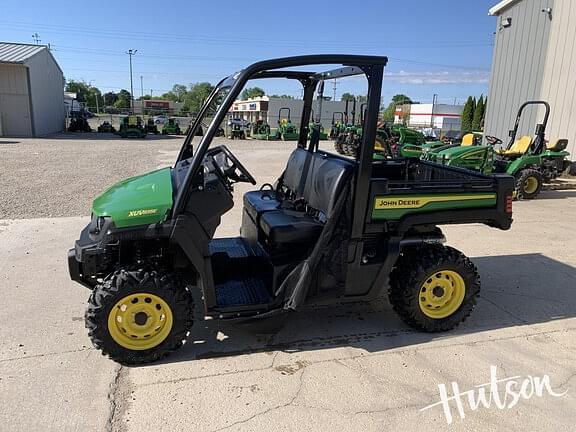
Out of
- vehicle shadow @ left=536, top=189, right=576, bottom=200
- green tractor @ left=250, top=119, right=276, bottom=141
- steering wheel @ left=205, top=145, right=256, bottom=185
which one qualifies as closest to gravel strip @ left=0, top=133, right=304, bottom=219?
steering wheel @ left=205, top=145, right=256, bottom=185

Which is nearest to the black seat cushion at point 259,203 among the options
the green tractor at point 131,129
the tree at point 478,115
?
the green tractor at point 131,129

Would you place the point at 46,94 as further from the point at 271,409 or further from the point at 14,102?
the point at 271,409

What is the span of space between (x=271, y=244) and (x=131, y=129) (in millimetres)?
26381

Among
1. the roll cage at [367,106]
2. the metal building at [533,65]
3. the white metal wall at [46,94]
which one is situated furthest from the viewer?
the white metal wall at [46,94]

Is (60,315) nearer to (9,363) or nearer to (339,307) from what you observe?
(9,363)

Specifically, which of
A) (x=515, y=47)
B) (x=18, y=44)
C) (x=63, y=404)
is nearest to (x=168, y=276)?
(x=63, y=404)

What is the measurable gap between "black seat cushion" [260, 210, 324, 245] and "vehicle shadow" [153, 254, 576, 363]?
1.83 feet

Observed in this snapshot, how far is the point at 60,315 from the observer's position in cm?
376

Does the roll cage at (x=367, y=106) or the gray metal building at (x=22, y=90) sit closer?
the roll cage at (x=367, y=106)

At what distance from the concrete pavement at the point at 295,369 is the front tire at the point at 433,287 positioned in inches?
5.8

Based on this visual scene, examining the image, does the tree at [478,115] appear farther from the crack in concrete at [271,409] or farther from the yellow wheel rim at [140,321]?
the yellow wheel rim at [140,321]

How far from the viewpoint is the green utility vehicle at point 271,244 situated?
2.96m

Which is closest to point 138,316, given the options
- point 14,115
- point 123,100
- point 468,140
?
point 468,140

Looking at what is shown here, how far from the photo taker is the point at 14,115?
24.7 m
